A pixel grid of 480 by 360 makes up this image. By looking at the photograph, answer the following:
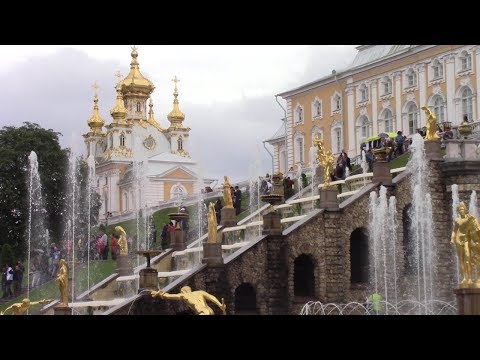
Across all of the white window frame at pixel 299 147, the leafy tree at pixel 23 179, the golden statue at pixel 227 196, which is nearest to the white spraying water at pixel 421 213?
the golden statue at pixel 227 196

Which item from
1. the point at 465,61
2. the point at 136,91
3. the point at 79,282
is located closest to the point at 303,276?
the point at 79,282

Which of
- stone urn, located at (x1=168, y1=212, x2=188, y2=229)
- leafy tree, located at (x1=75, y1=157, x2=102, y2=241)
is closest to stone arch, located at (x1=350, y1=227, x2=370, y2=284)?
stone urn, located at (x1=168, y1=212, x2=188, y2=229)

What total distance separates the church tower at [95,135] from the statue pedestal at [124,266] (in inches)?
2196

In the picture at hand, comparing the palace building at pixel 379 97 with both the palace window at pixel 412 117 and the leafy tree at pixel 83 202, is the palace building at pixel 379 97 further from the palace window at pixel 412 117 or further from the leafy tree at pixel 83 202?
the leafy tree at pixel 83 202

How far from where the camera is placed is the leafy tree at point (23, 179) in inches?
2025

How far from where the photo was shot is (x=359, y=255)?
35.9 meters

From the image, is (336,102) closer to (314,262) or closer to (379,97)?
(379,97)

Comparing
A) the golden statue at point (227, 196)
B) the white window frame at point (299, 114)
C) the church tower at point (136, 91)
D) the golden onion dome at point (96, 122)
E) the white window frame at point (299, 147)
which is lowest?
the golden statue at point (227, 196)

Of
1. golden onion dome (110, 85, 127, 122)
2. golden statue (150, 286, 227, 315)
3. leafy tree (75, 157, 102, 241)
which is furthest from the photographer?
golden onion dome (110, 85, 127, 122)

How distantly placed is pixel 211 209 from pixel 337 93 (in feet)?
110

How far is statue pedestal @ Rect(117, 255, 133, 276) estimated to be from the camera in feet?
122

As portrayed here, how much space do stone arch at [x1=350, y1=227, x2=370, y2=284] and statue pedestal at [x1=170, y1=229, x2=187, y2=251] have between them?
5863 millimetres

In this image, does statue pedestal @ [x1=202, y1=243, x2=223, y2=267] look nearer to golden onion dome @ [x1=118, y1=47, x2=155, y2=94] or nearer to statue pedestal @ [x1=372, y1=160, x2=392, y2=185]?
statue pedestal @ [x1=372, y1=160, x2=392, y2=185]
